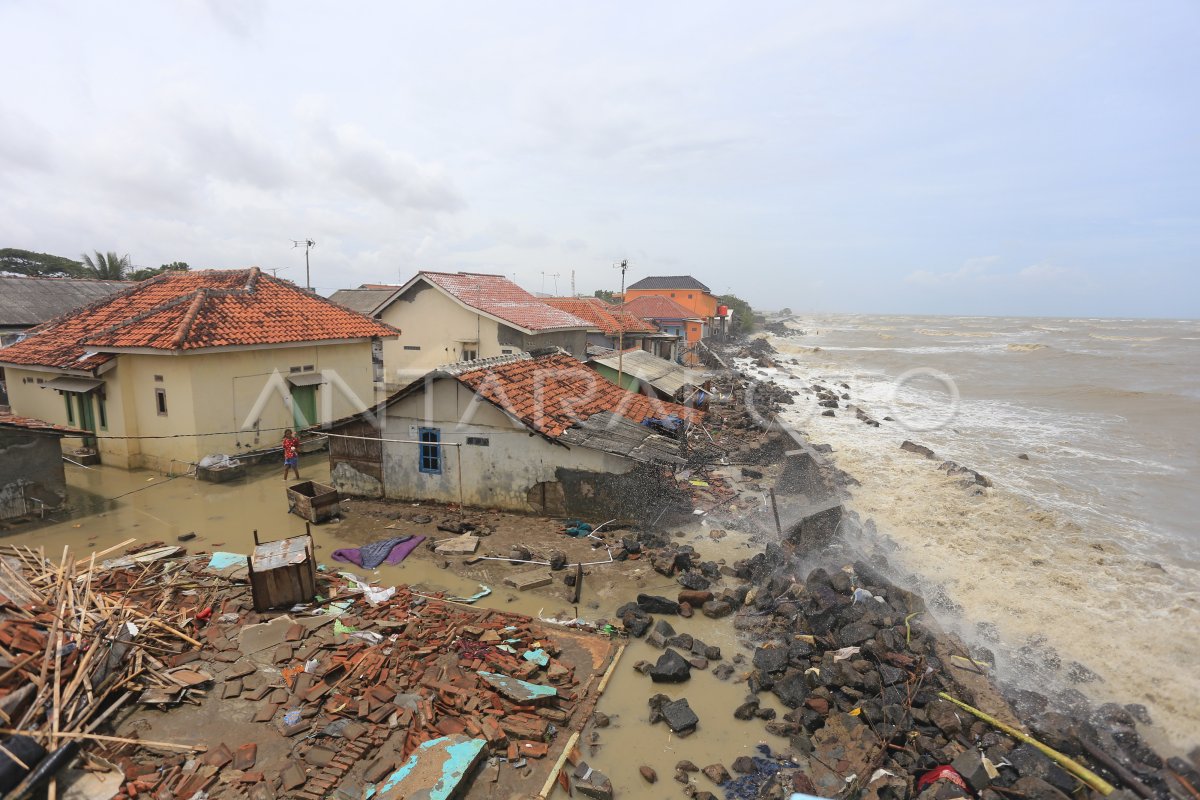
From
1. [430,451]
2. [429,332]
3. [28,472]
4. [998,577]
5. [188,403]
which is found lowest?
[998,577]

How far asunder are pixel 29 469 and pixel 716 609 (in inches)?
577

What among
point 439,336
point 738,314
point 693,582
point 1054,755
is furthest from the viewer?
point 738,314

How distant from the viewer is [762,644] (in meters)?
8.48

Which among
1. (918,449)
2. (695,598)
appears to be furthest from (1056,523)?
(695,598)

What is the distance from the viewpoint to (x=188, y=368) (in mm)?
15250

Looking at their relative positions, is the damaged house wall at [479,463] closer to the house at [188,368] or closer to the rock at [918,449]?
the house at [188,368]

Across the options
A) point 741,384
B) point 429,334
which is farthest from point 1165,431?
point 429,334

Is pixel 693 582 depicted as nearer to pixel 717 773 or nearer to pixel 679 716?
pixel 679 716

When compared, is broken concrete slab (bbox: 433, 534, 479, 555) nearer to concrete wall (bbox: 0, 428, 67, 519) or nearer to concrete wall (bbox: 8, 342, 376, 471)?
concrete wall (bbox: 8, 342, 376, 471)

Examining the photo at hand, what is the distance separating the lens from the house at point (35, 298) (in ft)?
84.6

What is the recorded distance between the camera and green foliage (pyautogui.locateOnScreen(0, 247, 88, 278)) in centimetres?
4144

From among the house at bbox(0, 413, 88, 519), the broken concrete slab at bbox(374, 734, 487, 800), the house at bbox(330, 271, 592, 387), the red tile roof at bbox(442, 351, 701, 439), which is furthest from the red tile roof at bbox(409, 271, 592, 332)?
the broken concrete slab at bbox(374, 734, 487, 800)

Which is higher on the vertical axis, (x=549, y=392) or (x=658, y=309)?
(x=658, y=309)

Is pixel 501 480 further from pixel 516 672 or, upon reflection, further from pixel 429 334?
pixel 429 334
